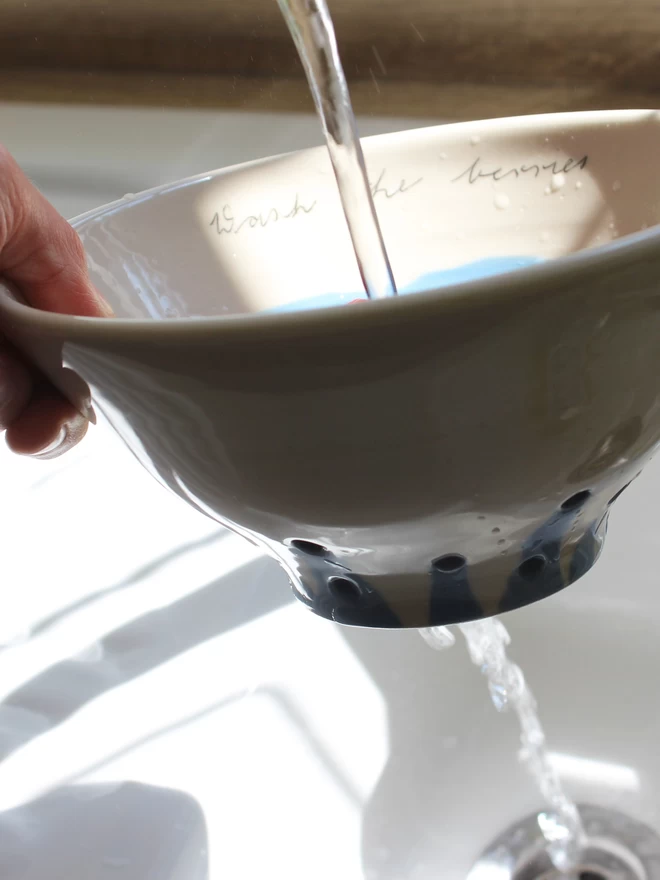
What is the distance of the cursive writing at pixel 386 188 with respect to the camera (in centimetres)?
32

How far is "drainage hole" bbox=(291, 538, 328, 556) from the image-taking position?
214 mm

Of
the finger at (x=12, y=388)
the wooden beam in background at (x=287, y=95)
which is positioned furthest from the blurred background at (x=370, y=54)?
the finger at (x=12, y=388)

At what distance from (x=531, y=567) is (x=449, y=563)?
3 centimetres

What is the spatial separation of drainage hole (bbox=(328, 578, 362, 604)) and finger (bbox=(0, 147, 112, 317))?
0.10 meters

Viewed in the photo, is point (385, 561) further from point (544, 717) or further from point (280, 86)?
point (280, 86)

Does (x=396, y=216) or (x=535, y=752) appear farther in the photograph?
(x=535, y=752)

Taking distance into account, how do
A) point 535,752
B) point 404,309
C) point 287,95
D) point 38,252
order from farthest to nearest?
point 287,95 → point 535,752 → point 38,252 → point 404,309

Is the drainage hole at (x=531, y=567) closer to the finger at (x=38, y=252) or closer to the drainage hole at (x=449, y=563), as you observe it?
the drainage hole at (x=449, y=563)

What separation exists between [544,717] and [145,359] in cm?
34

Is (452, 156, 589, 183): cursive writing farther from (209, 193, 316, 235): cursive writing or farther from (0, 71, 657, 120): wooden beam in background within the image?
(0, 71, 657, 120): wooden beam in background

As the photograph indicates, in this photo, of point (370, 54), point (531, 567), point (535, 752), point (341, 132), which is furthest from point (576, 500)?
point (370, 54)

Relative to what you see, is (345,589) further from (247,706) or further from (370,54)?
(370,54)

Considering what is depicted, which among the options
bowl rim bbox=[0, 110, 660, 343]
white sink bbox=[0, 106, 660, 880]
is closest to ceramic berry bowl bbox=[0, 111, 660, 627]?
bowl rim bbox=[0, 110, 660, 343]

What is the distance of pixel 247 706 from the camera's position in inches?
17.1
